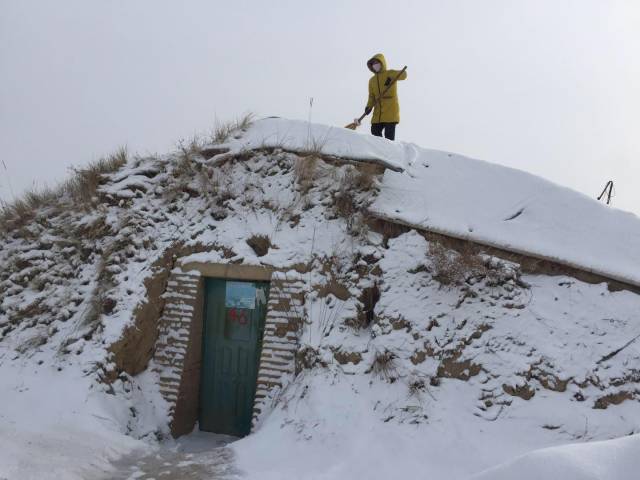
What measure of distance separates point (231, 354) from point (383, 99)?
14.5ft

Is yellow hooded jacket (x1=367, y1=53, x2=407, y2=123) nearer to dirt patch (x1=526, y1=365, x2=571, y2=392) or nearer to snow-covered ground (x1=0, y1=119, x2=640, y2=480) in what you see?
snow-covered ground (x1=0, y1=119, x2=640, y2=480)

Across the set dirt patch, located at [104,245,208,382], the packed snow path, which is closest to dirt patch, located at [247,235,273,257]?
dirt patch, located at [104,245,208,382]

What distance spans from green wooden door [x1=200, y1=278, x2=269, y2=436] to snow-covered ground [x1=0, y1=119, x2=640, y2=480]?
0.37 metres

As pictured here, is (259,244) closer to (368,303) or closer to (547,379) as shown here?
(368,303)

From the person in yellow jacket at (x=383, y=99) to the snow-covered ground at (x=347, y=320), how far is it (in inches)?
39.8

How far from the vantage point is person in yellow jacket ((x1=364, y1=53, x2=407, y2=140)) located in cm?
840

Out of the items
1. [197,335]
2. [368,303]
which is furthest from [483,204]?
[197,335]

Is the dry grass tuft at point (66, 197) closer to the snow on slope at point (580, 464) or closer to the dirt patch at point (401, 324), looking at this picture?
the dirt patch at point (401, 324)

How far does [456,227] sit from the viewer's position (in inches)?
235

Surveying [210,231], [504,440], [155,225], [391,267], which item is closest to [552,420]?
[504,440]

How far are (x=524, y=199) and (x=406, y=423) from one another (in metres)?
3.10

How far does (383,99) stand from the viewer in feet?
27.7

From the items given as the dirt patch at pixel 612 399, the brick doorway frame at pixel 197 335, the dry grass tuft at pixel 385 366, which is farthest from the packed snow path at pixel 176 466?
the dirt patch at pixel 612 399

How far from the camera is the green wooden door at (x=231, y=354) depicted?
6.17 metres
